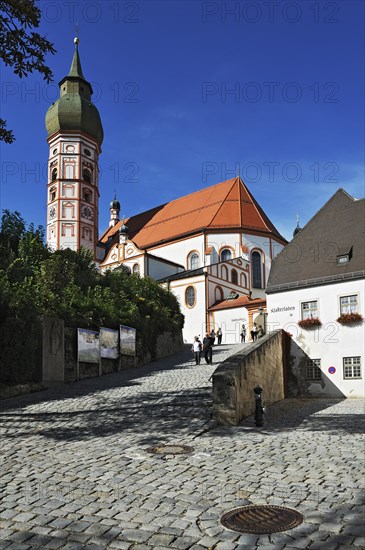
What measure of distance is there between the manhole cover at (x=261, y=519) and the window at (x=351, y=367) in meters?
18.5

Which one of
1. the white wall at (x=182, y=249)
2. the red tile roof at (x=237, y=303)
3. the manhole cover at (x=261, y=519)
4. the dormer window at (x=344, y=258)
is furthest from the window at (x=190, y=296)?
the manhole cover at (x=261, y=519)

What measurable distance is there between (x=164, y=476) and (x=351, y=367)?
1793 cm

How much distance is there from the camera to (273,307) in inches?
1049

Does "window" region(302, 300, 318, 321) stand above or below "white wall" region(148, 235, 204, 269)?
below

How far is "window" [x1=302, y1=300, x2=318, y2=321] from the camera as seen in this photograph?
82.7ft

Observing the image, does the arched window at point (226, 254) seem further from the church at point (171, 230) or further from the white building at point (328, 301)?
the white building at point (328, 301)

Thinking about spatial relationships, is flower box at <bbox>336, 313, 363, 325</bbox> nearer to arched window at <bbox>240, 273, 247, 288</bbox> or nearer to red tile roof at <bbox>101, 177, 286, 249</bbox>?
arched window at <bbox>240, 273, 247, 288</bbox>

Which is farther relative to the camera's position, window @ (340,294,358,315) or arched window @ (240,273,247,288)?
arched window @ (240,273,247,288)

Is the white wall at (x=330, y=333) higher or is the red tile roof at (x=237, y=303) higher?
the red tile roof at (x=237, y=303)

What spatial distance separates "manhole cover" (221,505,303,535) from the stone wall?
5653 millimetres

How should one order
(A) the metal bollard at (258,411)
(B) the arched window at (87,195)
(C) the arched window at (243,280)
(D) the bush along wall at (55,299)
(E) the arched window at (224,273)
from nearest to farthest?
(A) the metal bollard at (258,411) → (D) the bush along wall at (55,299) → (E) the arched window at (224,273) → (C) the arched window at (243,280) → (B) the arched window at (87,195)

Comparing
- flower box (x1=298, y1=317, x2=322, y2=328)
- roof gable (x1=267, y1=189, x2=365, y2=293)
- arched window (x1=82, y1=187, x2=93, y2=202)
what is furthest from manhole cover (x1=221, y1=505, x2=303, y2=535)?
arched window (x1=82, y1=187, x2=93, y2=202)

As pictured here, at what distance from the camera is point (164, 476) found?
296 inches

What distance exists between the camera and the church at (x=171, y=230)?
4878 centimetres
